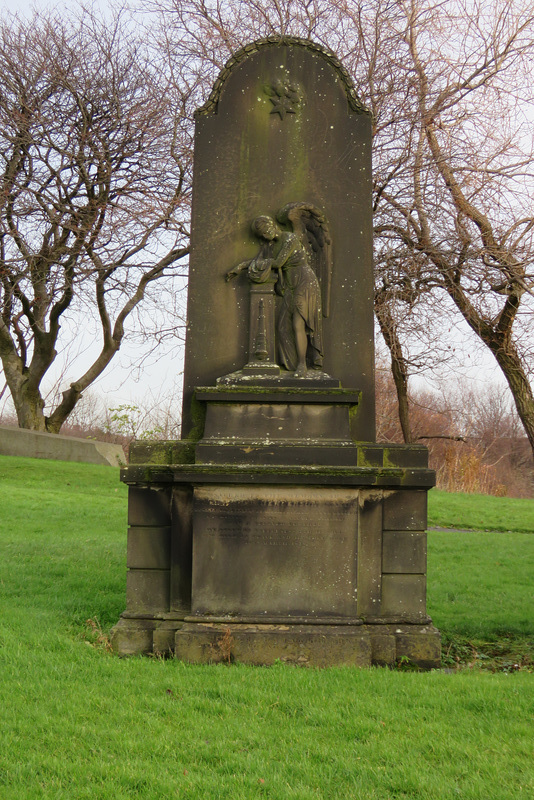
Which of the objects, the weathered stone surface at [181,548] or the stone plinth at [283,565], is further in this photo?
the weathered stone surface at [181,548]

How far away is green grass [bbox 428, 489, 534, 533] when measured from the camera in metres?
16.1

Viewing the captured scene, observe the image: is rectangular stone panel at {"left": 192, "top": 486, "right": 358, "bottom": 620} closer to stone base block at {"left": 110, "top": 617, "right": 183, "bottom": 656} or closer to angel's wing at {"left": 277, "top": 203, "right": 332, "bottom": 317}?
stone base block at {"left": 110, "top": 617, "right": 183, "bottom": 656}

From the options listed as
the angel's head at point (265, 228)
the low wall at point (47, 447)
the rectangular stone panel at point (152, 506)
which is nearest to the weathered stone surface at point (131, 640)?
the rectangular stone panel at point (152, 506)

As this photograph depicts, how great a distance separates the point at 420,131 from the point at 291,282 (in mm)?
9589

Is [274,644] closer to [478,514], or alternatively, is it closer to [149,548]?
[149,548]

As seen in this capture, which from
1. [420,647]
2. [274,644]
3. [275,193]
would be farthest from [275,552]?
[275,193]

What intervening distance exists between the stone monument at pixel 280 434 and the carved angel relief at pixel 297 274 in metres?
0.01

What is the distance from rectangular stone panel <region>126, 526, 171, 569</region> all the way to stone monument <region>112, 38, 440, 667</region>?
0.04ft

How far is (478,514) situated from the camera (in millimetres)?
17156

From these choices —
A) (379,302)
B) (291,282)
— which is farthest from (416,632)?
(379,302)

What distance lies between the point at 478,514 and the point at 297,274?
12.0 m

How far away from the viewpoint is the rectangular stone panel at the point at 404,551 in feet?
19.8

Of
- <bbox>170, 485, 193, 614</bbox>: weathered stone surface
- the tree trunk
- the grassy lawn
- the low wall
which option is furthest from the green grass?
<bbox>170, 485, 193, 614</bbox>: weathered stone surface

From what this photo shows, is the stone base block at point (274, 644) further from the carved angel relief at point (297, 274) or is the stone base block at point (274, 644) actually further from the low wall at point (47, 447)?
the low wall at point (47, 447)
